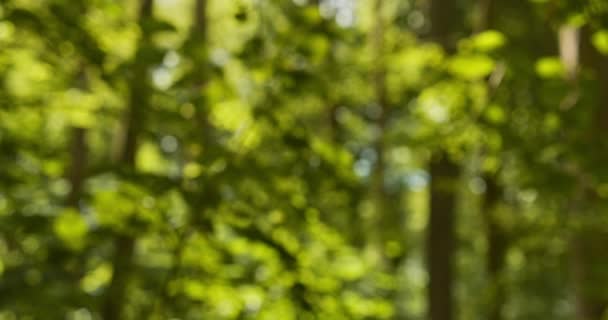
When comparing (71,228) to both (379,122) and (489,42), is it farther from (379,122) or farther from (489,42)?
(379,122)

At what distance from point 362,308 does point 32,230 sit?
855mm

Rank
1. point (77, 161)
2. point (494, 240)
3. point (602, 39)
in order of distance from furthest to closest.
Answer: point (494, 240)
point (77, 161)
point (602, 39)

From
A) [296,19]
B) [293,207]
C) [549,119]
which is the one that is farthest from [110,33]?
[549,119]

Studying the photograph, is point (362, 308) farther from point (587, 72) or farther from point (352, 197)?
point (587, 72)

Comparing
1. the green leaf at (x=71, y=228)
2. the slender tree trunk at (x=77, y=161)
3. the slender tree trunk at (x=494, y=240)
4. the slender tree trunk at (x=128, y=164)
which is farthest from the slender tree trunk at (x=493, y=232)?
the green leaf at (x=71, y=228)

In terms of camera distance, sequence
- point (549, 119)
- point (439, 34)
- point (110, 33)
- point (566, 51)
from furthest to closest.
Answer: point (439, 34)
point (566, 51)
point (110, 33)
point (549, 119)

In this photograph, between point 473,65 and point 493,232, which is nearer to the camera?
point 473,65

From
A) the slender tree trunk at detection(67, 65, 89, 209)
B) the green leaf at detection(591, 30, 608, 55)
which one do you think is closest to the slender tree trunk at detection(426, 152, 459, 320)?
the slender tree trunk at detection(67, 65, 89, 209)

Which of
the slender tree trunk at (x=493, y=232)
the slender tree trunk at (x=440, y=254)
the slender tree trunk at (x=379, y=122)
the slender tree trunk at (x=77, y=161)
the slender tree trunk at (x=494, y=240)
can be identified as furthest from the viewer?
the slender tree trunk at (x=440, y=254)

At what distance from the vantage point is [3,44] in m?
2.22

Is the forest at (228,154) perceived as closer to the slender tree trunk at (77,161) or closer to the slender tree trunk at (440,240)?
the slender tree trunk at (77,161)

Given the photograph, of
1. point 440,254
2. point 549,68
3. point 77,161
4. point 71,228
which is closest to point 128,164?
point 71,228

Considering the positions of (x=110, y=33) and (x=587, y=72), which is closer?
(x=587, y=72)

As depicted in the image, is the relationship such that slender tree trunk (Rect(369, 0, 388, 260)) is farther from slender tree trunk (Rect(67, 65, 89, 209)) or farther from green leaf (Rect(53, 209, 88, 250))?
green leaf (Rect(53, 209, 88, 250))
